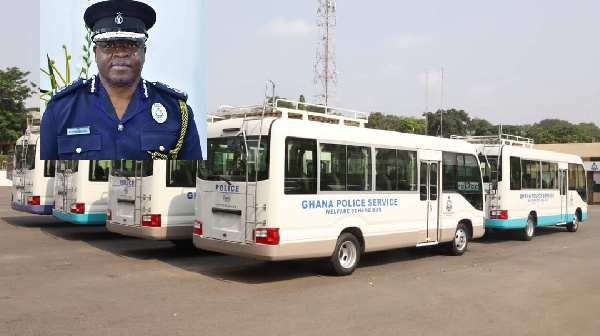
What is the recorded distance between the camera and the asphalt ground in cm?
680

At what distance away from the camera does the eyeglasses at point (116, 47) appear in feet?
11.2

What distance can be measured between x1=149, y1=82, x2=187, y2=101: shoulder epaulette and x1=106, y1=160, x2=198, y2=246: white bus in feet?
24.5

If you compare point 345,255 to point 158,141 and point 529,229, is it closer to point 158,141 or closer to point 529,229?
point 158,141

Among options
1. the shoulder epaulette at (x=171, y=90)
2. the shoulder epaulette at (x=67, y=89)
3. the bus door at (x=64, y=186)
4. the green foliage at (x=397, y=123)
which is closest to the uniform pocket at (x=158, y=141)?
the shoulder epaulette at (x=171, y=90)

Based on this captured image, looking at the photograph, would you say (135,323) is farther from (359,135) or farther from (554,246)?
(554,246)

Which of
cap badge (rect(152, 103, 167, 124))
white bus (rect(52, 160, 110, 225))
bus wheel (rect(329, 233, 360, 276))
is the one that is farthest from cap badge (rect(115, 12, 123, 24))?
white bus (rect(52, 160, 110, 225))

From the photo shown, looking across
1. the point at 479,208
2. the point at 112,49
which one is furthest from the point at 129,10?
the point at 479,208

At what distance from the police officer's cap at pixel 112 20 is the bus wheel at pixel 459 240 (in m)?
10.9

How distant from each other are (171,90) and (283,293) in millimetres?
5513

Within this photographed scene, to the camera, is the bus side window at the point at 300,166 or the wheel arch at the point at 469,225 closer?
the bus side window at the point at 300,166

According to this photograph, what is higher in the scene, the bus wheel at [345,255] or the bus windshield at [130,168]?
the bus windshield at [130,168]

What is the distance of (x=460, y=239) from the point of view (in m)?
13.3

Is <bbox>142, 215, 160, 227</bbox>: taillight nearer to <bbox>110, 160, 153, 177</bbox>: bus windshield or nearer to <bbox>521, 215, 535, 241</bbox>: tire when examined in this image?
<bbox>110, 160, 153, 177</bbox>: bus windshield

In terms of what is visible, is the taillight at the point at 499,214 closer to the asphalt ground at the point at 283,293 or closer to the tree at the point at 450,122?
the asphalt ground at the point at 283,293
